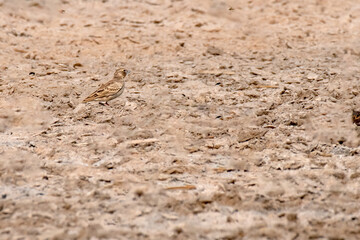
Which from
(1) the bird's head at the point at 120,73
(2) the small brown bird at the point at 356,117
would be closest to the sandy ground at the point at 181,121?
(2) the small brown bird at the point at 356,117

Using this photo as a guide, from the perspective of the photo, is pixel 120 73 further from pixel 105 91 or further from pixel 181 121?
pixel 181 121

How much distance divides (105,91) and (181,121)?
1136 millimetres

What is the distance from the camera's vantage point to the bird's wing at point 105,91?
680 centimetres

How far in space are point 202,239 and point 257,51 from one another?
4.81 m

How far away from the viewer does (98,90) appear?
6.86 m

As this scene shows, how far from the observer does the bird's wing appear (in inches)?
268

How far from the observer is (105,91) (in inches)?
270

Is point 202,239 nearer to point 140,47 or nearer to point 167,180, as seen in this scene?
point 167,180

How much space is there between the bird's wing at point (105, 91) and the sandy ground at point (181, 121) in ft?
0.34

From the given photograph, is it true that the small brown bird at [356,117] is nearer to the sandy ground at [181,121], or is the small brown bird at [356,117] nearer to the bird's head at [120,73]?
the sandy ground at [181,121]

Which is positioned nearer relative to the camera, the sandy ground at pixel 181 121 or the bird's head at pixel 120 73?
the sandy ground at pixel 181 121

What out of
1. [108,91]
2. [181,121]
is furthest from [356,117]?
[108,91]

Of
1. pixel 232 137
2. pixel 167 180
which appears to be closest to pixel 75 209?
pixel 167 180

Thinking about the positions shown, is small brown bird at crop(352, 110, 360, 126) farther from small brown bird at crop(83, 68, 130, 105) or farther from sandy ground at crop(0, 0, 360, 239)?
small brown bird at crop(83, 68, 130, 105)
